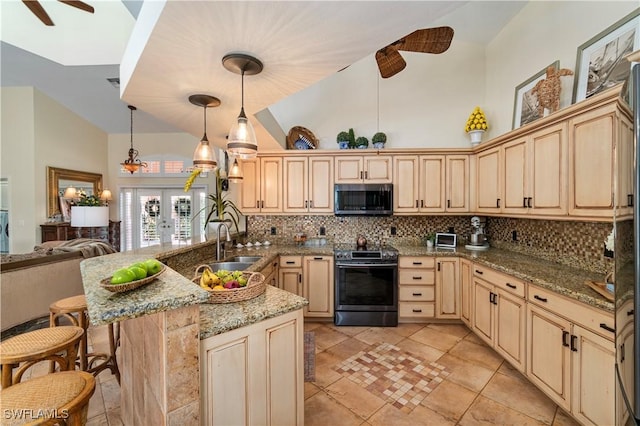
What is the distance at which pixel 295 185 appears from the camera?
3.61 m

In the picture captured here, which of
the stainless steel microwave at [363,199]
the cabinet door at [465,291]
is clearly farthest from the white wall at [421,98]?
the cabinet door at [465,291]

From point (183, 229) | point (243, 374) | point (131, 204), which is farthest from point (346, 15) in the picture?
point (131, 204)

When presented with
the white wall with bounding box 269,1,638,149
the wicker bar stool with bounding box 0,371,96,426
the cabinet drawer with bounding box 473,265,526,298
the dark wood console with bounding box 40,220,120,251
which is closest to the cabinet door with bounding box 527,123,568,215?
the cabinet drawer with bounding box 473,265,526,298

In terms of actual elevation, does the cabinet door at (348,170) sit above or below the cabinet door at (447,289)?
above

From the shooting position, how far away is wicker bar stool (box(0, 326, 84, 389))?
1.29 meters

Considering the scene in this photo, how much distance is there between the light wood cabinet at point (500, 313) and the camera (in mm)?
2150

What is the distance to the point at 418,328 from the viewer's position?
3.12 m

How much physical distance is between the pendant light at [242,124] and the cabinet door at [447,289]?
8.67 feet

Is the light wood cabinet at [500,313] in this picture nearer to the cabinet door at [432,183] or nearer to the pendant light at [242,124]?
the cabinet door at [432,183]

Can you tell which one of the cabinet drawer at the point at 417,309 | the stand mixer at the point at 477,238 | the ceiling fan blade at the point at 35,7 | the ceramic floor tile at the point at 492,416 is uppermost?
the ceiling fan blade at the point at 35,7

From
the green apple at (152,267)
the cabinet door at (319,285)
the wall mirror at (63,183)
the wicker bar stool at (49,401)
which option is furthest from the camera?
the wall mirror at (63,183)

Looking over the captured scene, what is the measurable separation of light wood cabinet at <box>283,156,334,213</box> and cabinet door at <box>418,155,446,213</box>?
1.23 m

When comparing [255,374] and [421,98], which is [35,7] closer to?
[255,374]

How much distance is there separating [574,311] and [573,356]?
0.29m
